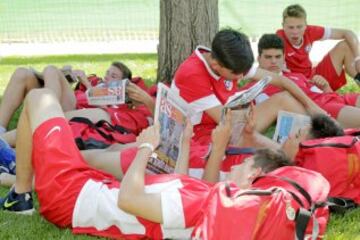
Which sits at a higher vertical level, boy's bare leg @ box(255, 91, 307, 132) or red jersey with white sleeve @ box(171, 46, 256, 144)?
red jersey with white sleeve @ box(171, 46, 256, 144)

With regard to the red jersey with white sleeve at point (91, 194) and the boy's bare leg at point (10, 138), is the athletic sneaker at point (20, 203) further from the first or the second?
the boy's bare leg at point (10, 138)

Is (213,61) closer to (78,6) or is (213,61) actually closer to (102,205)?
(102,205)

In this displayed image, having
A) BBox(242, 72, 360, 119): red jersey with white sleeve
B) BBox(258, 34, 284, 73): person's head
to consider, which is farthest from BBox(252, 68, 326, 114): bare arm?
BBox(258, 34, 284, 73): person's head

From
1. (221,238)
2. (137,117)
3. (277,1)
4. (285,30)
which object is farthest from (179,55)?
(277,1)

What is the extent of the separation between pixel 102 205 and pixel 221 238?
0.77 metres

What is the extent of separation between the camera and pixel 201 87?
14.9 feet

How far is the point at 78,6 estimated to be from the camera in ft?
49.8

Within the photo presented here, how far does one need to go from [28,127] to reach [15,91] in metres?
1.76

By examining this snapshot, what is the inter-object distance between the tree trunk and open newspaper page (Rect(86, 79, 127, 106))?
5.31ft

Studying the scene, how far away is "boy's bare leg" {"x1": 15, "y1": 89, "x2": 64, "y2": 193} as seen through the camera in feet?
12.2

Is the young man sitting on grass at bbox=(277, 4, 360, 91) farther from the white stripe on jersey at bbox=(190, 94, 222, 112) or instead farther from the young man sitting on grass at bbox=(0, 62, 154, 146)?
the white stripe on jersey at bbox=(190, 94, 222, 112)

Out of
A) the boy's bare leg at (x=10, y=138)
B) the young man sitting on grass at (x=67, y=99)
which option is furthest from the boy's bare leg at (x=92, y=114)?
the boy's bare leg at (x=10, y=138)

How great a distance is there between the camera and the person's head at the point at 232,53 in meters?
4.21

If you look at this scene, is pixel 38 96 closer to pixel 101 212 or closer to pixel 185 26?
pixel 101 212
